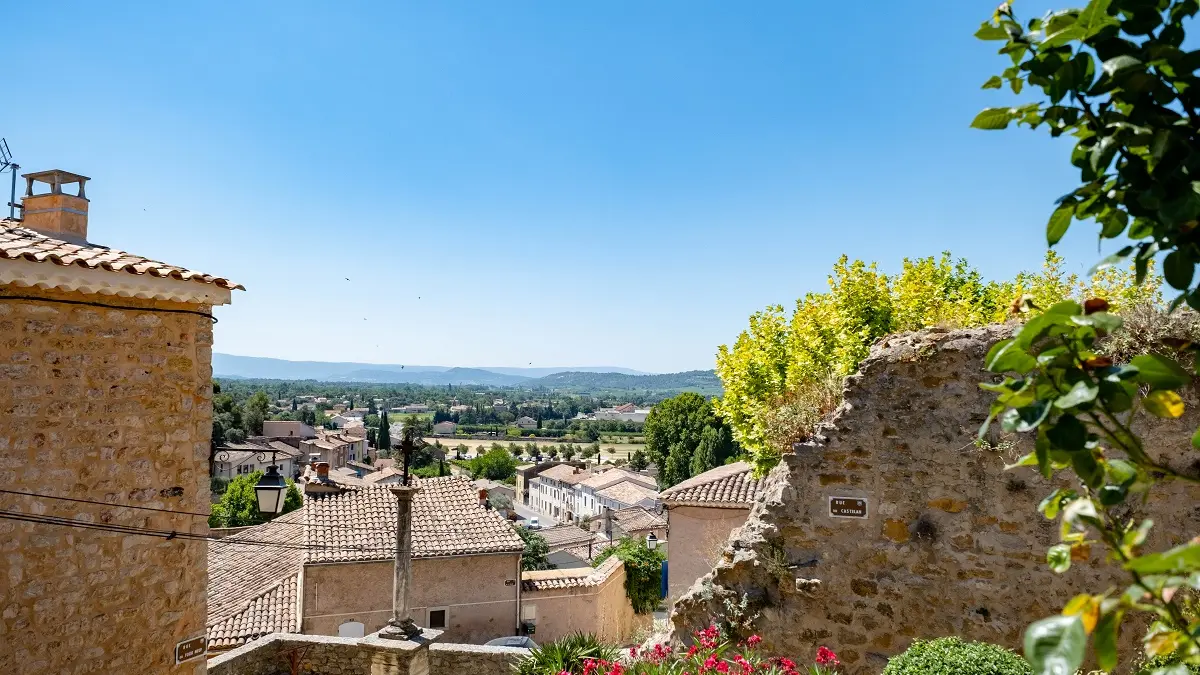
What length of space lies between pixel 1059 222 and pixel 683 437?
46.7 metres

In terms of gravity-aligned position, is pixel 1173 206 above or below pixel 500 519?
above

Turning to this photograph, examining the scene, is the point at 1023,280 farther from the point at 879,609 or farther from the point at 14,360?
the point at 14,360

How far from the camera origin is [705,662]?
5320mm

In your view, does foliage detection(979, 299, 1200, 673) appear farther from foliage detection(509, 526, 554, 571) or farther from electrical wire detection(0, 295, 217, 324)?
foliage detection(509, 526, 554, 571)

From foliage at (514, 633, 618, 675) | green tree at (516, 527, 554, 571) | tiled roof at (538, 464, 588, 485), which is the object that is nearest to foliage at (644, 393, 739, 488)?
green tree at (516, 527, 554, 571)

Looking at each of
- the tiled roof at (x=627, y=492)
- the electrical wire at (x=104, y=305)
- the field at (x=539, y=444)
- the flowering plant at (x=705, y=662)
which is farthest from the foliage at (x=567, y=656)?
the field at (x=539, y=444)

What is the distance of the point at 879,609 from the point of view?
6320mm

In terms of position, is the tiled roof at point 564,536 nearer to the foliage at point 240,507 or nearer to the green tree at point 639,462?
the foliage at point 240,507

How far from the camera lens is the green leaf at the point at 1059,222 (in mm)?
1632

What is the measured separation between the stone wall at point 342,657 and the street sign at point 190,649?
2.56 m

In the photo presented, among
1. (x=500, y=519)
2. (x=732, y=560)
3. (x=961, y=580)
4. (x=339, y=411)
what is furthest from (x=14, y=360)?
(x=339, y=411)

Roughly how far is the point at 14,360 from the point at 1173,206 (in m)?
6.64

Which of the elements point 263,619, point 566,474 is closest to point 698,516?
point 263,619

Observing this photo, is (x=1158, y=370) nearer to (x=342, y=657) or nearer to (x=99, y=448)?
(x=99, y=448)
